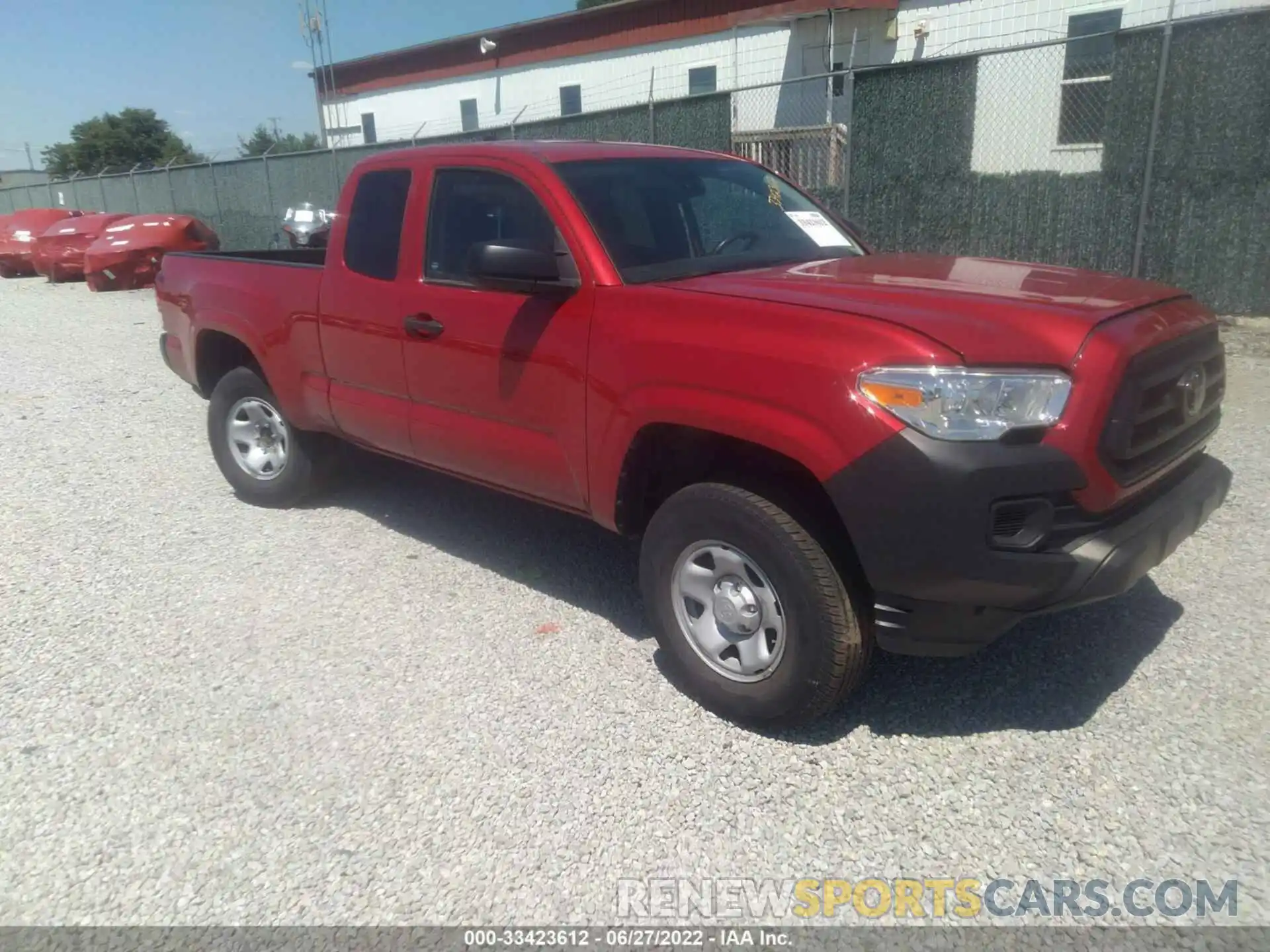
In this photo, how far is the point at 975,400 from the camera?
259 centimetres

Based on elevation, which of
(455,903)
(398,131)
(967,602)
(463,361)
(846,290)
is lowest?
(455,903)

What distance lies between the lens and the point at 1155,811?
272 centimetres

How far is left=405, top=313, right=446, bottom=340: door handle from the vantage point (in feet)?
13.3

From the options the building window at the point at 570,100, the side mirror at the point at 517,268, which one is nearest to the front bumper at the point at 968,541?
the side mirror at the point at 517,268

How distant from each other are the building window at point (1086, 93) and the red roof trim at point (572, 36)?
9.73 metres

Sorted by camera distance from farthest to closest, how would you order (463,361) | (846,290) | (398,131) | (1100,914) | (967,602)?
(398,131)
(463,361)
(846,290)
(967,602)
(1100,914)

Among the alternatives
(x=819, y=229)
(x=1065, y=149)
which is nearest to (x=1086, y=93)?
(x=1065, y=149)

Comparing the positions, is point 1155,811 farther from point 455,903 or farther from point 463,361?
point 463,361

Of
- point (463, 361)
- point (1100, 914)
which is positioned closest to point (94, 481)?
point (463, 361)

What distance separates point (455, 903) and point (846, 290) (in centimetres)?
218

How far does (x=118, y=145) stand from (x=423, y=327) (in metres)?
66.2

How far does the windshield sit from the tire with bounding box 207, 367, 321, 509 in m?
Result: 2.43

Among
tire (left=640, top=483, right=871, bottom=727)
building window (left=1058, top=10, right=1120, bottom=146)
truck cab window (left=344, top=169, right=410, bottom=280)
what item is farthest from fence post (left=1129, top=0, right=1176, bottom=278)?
tire (left=640, top=483, right=871, bottom=727)

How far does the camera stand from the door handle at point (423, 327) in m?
4.05
